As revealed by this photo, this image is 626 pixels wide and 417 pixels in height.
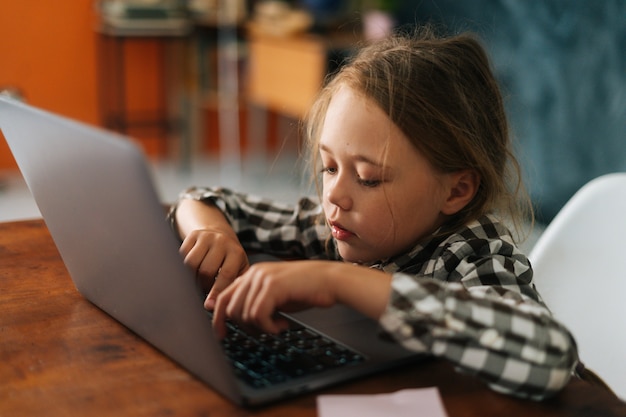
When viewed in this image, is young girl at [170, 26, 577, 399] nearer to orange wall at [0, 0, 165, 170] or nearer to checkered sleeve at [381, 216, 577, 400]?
checkered sleeve at [381, 216, 577, 400]


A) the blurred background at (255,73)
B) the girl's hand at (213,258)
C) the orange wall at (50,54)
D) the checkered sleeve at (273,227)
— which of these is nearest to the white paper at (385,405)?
the girl's hand at (213,258)

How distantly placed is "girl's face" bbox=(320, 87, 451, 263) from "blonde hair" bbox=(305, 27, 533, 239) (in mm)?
17

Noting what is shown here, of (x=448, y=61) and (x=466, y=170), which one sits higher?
(x=448, y=61)

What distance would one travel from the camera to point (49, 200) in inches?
33.7

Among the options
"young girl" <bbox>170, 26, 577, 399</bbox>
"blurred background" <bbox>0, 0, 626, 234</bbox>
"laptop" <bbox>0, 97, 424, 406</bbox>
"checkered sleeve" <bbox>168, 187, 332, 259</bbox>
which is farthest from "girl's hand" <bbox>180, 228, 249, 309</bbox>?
"blurred background" <bbox>0, 0, 626, 234</bbox>

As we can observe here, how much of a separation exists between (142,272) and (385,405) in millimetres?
239

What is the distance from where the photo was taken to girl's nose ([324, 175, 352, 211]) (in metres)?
0.95

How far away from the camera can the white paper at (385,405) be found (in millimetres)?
671

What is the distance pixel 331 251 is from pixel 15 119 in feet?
1.83

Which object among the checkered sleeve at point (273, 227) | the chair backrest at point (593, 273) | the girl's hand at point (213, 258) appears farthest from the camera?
the checkered sleeve at point (273, 227)

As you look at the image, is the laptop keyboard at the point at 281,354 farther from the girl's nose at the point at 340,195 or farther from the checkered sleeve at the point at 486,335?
the girl's nose at the point at 340,195

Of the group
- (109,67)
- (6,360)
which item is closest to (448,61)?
(6,360)

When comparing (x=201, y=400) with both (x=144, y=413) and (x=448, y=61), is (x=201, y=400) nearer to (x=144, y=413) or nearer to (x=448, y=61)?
(x=144, y=413)

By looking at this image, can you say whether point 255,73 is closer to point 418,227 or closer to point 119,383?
point 418,227
